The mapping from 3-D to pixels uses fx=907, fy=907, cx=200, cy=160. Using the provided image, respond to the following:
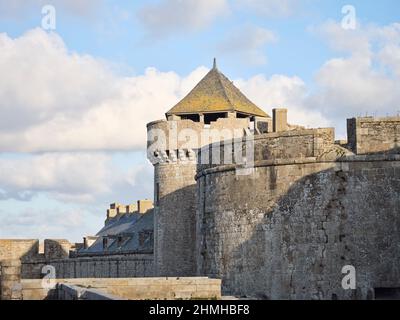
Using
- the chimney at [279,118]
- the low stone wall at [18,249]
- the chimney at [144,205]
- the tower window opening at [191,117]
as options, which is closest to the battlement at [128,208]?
the chimney at [144,205]

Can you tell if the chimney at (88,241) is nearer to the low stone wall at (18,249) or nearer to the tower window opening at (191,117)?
the low stone wall at (18,249)

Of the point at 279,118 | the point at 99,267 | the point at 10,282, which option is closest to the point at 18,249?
the point at 99,267

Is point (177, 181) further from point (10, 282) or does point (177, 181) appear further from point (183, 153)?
point (10, 282)

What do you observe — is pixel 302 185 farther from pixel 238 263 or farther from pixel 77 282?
pixel 77 282

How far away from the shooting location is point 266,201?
24.9m

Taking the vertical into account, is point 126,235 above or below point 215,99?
below

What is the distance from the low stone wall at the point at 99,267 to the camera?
40562 mm

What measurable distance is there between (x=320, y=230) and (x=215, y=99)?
13.2 meters

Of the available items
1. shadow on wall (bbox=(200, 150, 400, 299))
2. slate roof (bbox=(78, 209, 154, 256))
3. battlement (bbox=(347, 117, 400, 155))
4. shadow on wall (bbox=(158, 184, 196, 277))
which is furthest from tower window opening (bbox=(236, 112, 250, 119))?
battlement (bbox=(347, 117, 400, 155))

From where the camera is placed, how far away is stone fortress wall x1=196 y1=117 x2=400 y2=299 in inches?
919

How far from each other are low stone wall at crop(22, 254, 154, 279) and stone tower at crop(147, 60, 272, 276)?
337 cm

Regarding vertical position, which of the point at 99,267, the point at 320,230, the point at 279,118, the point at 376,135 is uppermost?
the point at 279,118

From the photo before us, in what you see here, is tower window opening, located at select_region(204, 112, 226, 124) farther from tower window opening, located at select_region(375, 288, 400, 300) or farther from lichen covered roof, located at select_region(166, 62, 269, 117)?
tower window opening, located at select_region(375, 288, 400, 300)

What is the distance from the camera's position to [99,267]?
4741 centimetres
